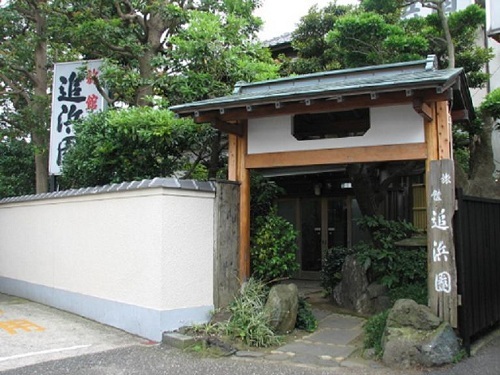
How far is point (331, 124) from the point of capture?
9.37 metres

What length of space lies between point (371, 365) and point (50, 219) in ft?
23.1

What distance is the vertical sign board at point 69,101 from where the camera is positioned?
10.9 meters

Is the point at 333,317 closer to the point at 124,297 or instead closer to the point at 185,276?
the point at 185,276

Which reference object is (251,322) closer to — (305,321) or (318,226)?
(305,321)

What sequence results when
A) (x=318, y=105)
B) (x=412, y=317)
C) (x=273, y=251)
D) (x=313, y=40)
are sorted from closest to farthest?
1. (x=412, y=317)
2. (x=318, y=105)
3. (x=273, y=251)
4. (x=313, y=40)

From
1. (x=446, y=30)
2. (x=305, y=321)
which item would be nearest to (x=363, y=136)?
(x=305, y=321)

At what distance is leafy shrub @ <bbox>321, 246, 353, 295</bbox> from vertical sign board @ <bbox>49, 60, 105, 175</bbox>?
6337mm

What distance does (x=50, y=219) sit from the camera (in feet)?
31.9

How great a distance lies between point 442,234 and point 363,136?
1.85 meters

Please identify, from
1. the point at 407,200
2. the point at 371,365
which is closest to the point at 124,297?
the point at 371,365

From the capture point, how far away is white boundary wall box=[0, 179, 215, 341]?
7.11 m

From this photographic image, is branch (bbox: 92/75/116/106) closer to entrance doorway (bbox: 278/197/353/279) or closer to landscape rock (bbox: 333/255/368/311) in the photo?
entrance doorway (bbox: 278/197/353/279)

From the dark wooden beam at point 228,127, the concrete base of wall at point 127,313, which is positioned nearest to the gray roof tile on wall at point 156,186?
the dark wooden beam at point 228,127

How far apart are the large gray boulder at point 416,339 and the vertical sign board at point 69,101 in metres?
8.09
